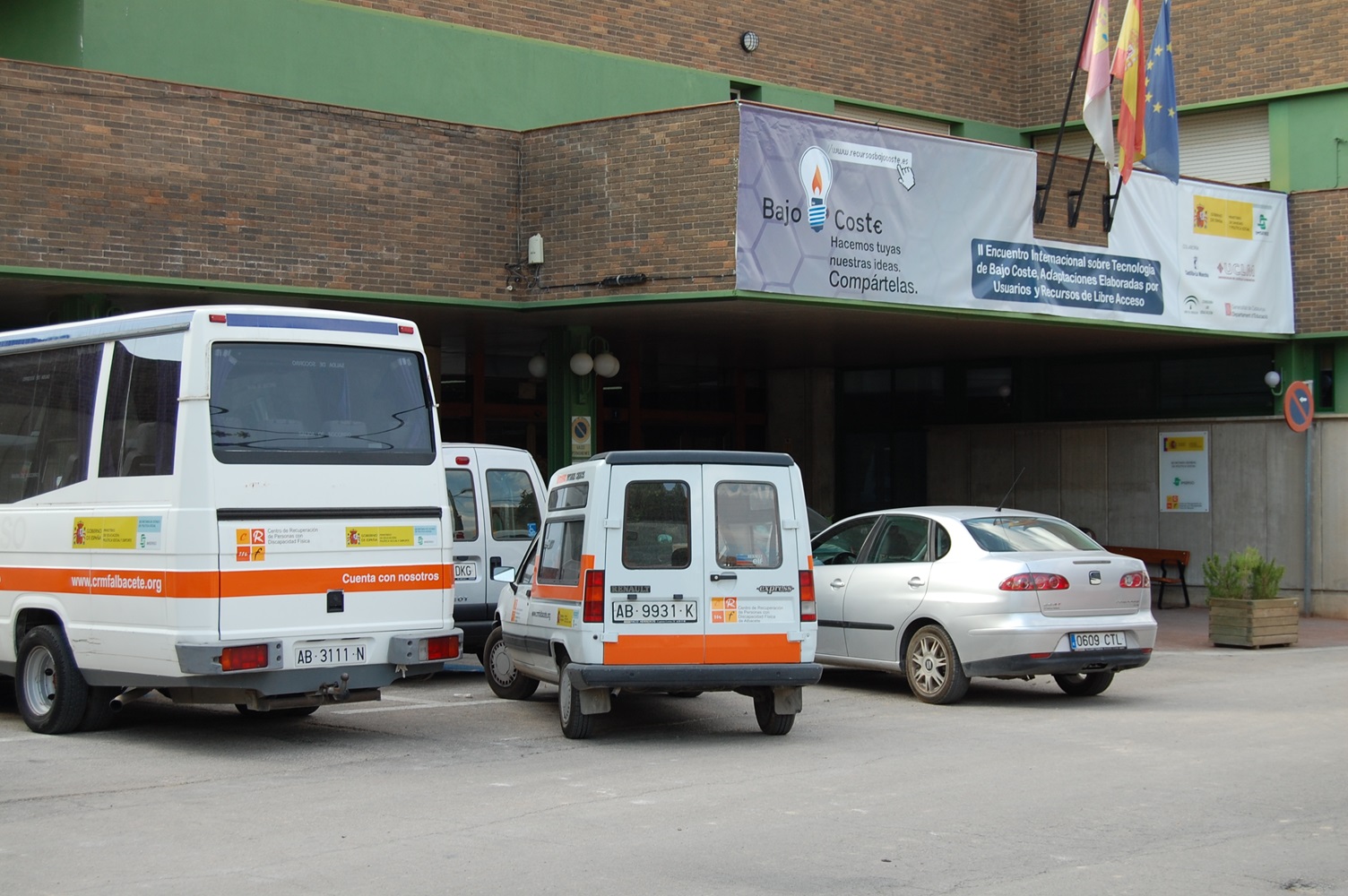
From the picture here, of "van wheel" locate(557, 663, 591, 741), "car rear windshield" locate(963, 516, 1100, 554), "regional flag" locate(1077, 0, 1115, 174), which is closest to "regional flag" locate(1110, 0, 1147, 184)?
"regional flag" locate(1077, 0, 1115, 174)

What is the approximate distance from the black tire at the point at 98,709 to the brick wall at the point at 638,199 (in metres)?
7.51

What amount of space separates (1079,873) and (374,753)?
4928 mm

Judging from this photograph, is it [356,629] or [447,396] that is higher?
[447,396]

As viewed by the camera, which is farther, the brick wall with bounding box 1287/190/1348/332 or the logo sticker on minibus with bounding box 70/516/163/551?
the brick wall with bounding box 1287/190/1348/332

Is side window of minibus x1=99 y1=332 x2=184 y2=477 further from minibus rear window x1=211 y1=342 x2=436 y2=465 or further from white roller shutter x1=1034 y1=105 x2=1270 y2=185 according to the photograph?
white roller shutter x1=1034 y1=105 x2=1270 y2=185

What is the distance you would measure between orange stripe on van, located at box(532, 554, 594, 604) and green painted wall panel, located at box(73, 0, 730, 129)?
8519 millimetres

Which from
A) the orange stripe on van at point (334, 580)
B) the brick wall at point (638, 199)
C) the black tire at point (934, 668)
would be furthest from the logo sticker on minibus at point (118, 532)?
the brick wall at point (638, 199)

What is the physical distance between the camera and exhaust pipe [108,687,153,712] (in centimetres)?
1027

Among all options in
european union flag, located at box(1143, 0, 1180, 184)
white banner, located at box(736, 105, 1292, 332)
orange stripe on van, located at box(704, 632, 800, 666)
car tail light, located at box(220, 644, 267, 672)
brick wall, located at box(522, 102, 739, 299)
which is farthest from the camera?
european union flag, located at box(1143, 0, 1180, 184)

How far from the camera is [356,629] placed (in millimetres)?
9750

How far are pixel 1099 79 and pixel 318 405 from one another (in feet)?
40.0

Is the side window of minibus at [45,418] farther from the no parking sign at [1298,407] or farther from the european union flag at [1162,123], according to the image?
the no parking sign at [1298,407]

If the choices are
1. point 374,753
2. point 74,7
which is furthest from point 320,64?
point 374,753

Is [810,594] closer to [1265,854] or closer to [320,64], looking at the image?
[1265,854]
